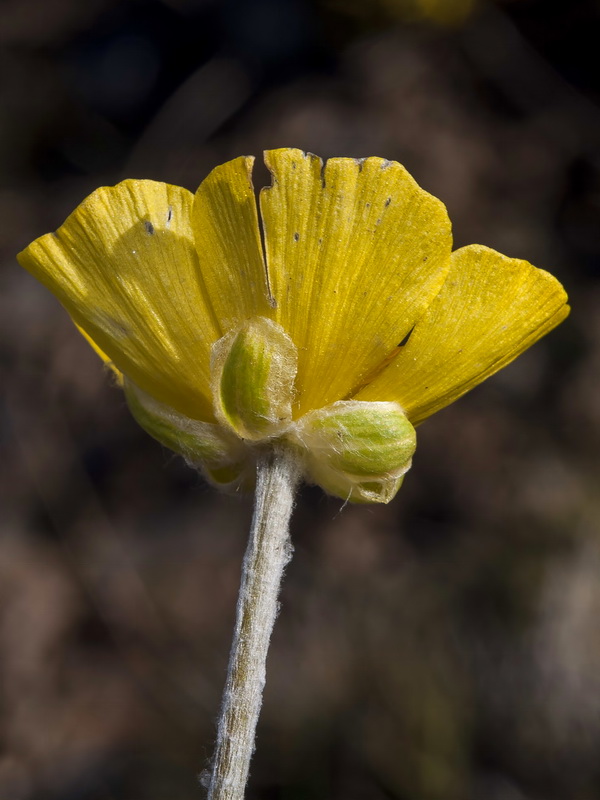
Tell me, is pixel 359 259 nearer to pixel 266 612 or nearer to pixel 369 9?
pixel 266 612

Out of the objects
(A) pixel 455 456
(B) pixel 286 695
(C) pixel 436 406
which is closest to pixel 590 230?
(A) pixel 455 456

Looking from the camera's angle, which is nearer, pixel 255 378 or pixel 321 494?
pixel 255 378

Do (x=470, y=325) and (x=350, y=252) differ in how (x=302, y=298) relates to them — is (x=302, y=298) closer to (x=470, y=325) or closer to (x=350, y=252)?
(x=350, y=252)

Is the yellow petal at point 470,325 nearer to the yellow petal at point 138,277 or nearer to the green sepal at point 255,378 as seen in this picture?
the green sepal at point 255,378

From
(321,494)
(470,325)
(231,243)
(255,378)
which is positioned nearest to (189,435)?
(255,378)

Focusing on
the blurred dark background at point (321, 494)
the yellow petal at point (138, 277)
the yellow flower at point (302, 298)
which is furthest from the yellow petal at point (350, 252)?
the blurred dark background at point (321, 494)

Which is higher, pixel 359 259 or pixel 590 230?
pixel 359 259
